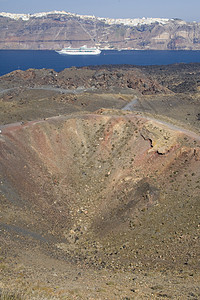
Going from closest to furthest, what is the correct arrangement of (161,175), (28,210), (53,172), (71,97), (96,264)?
(96,264) → (28,210) → (161,175) → (53,172) → (71,97)

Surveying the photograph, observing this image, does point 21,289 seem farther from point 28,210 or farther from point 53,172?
point 53,172

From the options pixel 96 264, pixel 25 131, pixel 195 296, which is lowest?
pixel 96 264

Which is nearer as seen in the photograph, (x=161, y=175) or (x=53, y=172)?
(x=161, y=175)

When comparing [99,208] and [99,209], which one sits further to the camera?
[99,208]

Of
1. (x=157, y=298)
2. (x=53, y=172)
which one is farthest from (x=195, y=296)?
(x=53, y=172)
